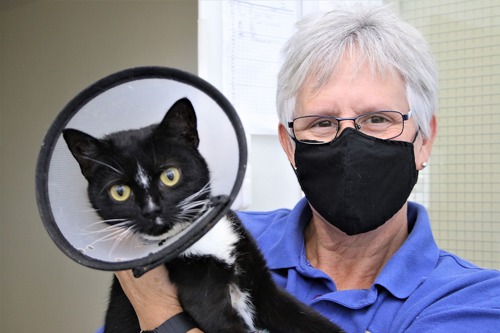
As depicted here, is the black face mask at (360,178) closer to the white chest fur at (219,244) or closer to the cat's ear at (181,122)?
the white chest fur at (219,244)

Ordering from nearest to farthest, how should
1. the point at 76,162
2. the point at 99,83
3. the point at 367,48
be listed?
the point at 99,83 → the point at 76,162 → the point at 367,48

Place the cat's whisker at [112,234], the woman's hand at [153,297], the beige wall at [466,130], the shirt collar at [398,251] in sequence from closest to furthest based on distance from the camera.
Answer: the cat's whisker at [112,234] → the woman's hand at [153,297] → the shirt collar at [398,251] → the beige wall at [466,130]

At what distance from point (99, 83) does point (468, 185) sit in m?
1.89

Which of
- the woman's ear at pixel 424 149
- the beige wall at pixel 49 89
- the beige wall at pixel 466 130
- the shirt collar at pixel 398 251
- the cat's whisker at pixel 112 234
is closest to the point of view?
the cat's whisker at pixel 112 234

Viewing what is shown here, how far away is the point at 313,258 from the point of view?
4.65 ft

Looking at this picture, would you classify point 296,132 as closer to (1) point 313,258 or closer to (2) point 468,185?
(1) point 313,258

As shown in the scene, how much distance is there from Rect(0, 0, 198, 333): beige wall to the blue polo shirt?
229 centimetres

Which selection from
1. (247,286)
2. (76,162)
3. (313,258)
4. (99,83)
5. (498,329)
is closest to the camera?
(99,83)

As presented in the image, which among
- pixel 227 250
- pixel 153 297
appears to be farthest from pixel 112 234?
pixel 227 250

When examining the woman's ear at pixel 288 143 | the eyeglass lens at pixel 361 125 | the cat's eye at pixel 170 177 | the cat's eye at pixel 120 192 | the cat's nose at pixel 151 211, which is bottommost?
the cat's nose at pixel 151 211

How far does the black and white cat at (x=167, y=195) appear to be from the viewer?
0.81 meters

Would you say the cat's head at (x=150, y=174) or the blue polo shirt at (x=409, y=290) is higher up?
the cat's head at (x=150, y=174)

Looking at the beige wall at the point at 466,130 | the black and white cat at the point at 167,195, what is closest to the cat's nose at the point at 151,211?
the black and white cat at the point at 167,195

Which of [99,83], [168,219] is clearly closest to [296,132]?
[168,219]
